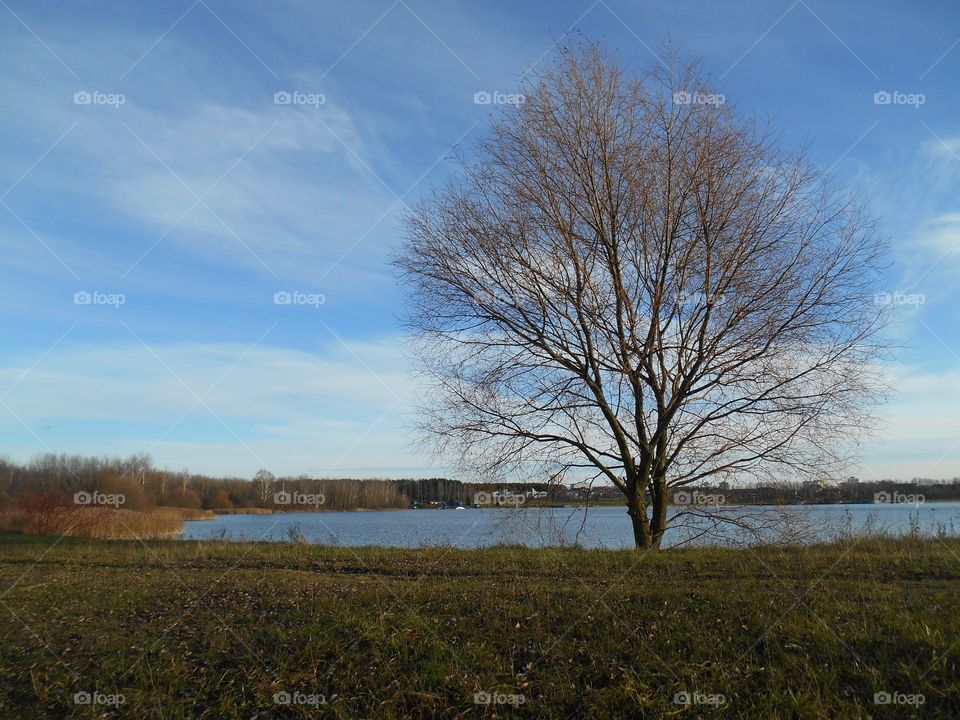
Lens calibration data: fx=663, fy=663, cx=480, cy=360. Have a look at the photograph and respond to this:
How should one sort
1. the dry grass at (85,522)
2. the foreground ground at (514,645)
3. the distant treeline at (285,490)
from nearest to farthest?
the foreground ground at (514,645) < the distant treeline at (285,490) < the dry grass at (85,522)

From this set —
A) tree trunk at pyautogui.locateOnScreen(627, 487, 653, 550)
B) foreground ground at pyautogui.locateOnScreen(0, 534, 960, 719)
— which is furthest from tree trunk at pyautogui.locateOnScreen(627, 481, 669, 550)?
foreground ground at pyautogui.locateOnScreen(0, 534, 960, 719)

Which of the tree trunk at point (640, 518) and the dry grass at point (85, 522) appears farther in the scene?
the dry grass at point (85, 522)

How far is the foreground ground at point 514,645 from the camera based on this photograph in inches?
213

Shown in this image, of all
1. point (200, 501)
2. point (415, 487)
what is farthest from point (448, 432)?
point (200, 501)

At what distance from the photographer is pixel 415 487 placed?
44688 millimetres

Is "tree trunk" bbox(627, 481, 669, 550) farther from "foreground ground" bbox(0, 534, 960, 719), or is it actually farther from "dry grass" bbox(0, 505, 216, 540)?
"dry grass" bbox(0, 505, 216, 540)

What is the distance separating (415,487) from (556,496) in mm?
→ 32276

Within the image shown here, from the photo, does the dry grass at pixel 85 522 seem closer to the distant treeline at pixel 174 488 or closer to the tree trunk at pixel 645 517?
the distant treeline at pixel 174 488

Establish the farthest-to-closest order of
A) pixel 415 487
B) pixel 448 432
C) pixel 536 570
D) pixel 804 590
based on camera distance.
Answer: pixel 415 487 → pixel 448 432 → pixel 536 570 → pixel 804 590

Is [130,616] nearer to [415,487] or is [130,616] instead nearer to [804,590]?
[804,590]

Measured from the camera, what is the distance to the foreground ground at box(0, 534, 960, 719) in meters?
5.40

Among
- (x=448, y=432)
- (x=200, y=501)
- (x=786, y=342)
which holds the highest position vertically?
(x=786, y=342)

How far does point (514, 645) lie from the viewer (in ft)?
20.8

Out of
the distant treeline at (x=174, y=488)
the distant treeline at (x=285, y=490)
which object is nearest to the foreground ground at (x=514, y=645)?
the distant treeline at (x=285, y=490)
